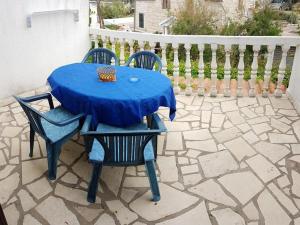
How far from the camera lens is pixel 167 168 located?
315cm

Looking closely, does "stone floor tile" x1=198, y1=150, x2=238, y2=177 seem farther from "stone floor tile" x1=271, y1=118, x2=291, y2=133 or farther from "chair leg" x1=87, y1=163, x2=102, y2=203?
"chair leg" x1=87, y1=163, x2=102, y2=203

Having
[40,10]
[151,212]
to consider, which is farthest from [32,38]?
[151,212]

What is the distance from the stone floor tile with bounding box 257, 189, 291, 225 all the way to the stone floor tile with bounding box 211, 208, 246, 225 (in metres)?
0.23

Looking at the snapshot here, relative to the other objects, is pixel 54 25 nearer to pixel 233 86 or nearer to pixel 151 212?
pixel 233 86

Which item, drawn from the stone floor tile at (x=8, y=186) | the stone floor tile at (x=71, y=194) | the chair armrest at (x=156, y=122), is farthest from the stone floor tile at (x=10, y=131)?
the chair armrest at (x=156, y=122)

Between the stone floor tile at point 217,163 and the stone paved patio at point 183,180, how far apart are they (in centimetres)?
1

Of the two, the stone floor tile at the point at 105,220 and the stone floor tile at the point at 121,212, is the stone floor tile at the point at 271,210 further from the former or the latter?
the stone floor tile at the point at 105,220

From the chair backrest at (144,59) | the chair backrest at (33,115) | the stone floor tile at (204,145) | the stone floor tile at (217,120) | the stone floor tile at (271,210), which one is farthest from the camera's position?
the chair backrest at (144,59)

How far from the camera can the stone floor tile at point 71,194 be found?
266 centimetres

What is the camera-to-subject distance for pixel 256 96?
4922 millimetres

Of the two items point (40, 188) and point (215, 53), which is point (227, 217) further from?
point (215, 53)

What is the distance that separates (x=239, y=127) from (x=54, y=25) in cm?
359

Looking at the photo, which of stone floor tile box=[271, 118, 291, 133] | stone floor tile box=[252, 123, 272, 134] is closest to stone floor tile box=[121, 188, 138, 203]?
stone floor tile box=[252, 123, 272, 134]

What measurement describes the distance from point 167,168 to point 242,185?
77cm
